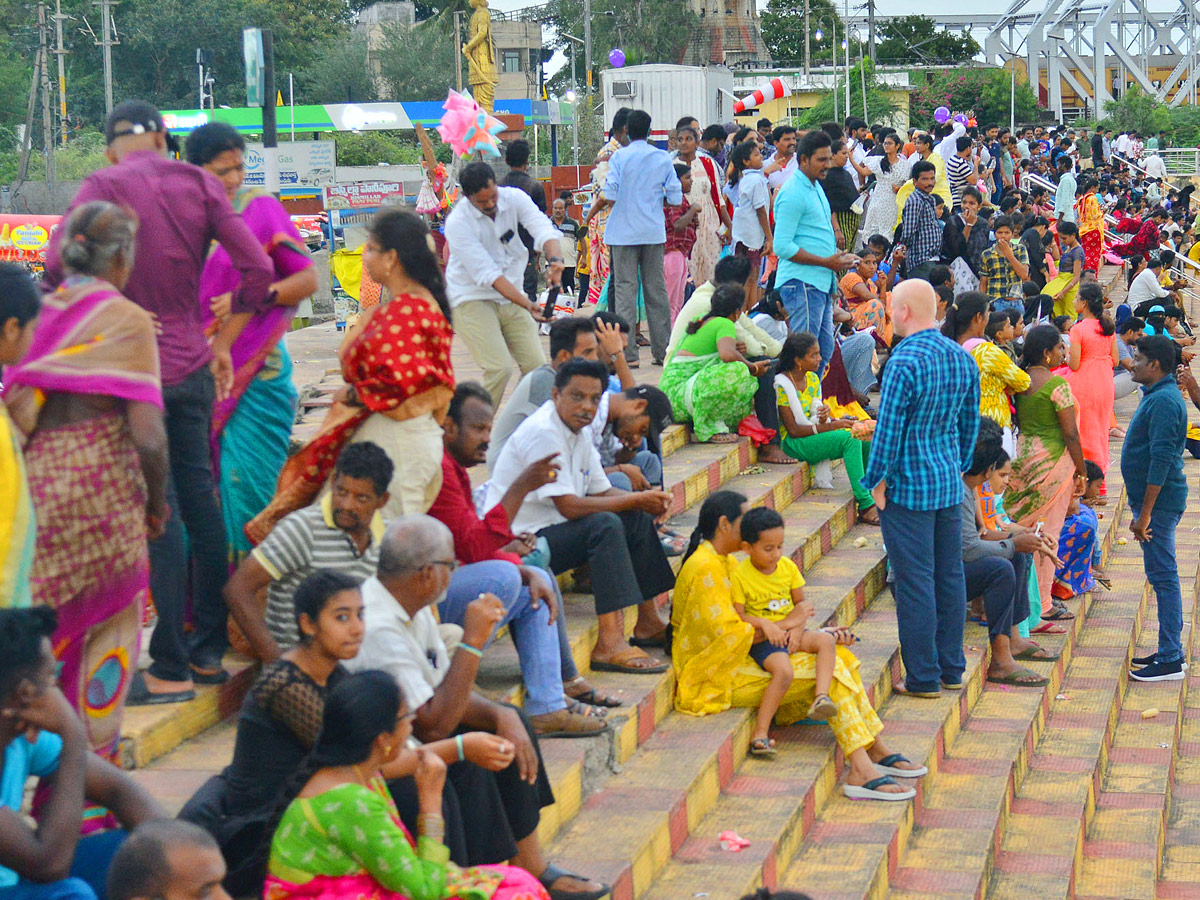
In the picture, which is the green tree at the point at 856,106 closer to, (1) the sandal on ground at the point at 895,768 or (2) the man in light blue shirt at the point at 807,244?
(2) the man in light blue shirt at the point at 807,244

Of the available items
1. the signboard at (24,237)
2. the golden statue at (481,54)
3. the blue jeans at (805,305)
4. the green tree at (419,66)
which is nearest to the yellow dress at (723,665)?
the blue jeans at (805,305)

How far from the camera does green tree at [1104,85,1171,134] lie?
50.4m

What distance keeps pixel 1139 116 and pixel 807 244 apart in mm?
47290

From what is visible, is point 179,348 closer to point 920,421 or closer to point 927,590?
point 920,421

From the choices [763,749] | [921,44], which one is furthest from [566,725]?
[921,44]

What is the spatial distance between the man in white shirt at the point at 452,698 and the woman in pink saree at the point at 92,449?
61 centimetres

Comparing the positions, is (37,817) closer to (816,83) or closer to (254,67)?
(254,67)

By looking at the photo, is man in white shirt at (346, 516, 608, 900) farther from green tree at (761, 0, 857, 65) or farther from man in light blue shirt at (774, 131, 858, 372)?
green tree at (761, 0, 857, 65)

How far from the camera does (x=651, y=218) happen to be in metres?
9.23

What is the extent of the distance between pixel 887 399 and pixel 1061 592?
308cm

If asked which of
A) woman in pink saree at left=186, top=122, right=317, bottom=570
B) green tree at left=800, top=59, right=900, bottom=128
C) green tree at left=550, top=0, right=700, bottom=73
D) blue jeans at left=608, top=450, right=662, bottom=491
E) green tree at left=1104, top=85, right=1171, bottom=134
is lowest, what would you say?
blue jeans at left=608, top=450, right=662, bottom=491

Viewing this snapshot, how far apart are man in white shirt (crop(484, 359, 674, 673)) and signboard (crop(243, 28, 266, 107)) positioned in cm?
265

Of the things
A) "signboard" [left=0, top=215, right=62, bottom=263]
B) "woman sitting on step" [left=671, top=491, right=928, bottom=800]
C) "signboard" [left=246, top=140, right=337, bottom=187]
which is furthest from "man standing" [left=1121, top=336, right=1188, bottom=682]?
"signboard" [left=0, top=215, right=62, bottom=263]

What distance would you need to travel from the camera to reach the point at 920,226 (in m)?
12.1
